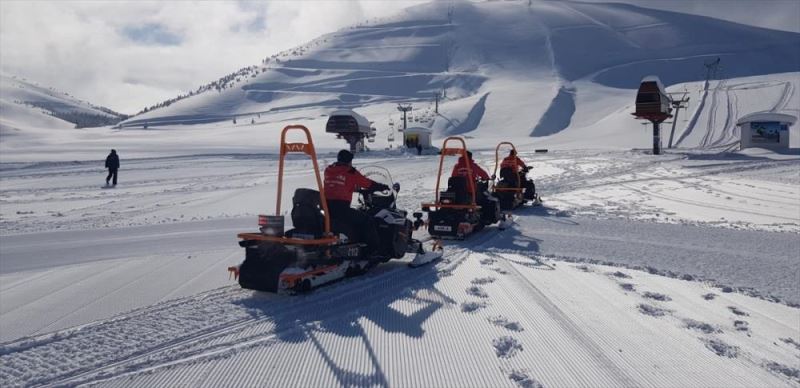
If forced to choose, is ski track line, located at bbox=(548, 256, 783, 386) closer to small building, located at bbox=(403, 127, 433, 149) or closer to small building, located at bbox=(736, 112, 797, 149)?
small building, located at bbox=(736, 112, 797, 149)

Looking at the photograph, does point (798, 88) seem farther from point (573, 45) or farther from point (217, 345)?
point (573, 45)

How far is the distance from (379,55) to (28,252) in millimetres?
166955

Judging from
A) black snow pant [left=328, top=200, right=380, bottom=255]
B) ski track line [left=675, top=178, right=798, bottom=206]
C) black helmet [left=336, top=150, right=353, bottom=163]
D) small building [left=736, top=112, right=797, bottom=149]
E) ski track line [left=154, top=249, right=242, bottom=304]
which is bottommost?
ski track line [left=154, top=249, right=242, bottom=304]

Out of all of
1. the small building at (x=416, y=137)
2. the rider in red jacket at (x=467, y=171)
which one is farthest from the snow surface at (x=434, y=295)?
the small building at (x=416, y=137)

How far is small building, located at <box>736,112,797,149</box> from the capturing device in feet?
126

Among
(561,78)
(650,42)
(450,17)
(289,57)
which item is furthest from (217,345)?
(450,17)

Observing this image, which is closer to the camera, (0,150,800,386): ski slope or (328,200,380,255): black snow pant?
(0,150,800,386): ski slope

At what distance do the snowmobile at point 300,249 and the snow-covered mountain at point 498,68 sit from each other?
234ft

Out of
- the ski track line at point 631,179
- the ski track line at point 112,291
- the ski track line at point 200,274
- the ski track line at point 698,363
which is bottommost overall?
the ski track line at point 698,363

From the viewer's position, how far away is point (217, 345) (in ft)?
16.6

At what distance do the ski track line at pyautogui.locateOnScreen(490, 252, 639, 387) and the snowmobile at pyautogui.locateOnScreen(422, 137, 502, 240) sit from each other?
3032mm

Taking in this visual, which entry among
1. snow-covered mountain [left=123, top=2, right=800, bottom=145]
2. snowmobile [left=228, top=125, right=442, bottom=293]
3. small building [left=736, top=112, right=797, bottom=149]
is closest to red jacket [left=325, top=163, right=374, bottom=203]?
snowmobile [left=228, top=125, right=442, bottom=293]

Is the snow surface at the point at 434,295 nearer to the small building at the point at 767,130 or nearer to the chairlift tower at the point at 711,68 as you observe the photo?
the small building at the point at 767,130

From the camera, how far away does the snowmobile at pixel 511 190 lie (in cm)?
1460
